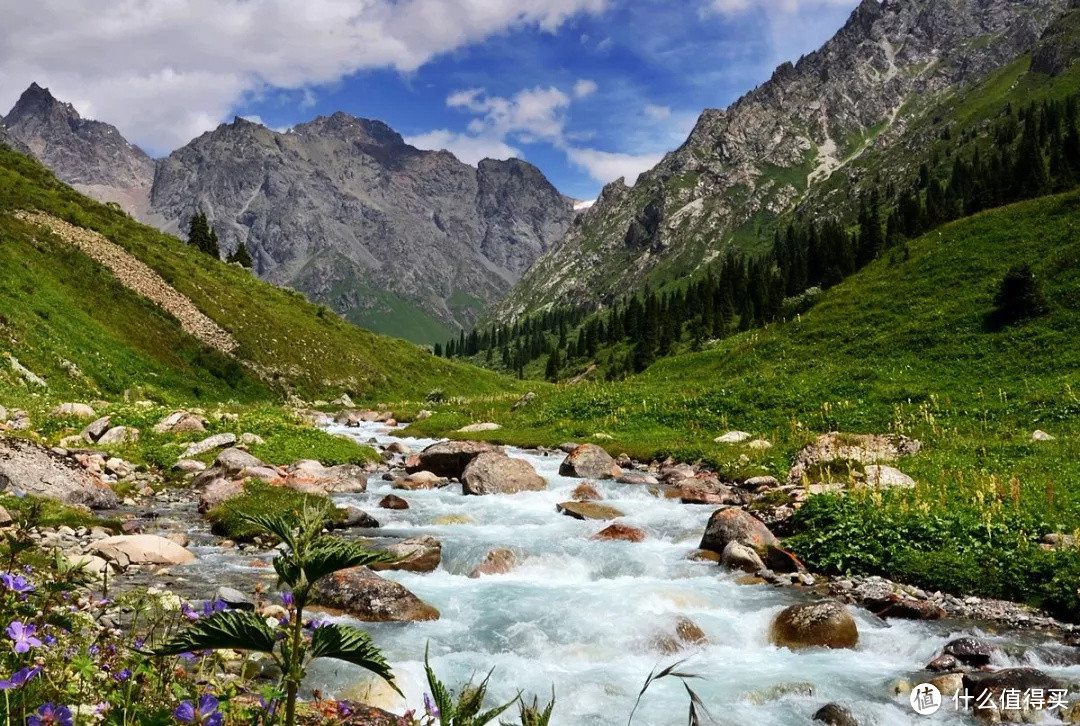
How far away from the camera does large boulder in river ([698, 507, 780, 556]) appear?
1530 cm

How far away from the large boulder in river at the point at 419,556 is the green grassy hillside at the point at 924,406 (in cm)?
863

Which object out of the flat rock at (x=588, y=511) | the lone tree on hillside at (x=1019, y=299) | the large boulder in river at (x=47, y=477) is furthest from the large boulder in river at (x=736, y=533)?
the lone tree on hillside at (x=1019, y=299)

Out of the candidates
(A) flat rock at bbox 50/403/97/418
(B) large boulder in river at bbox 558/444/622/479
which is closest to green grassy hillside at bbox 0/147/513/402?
(A) flat rock at bbox 50/403/97/418

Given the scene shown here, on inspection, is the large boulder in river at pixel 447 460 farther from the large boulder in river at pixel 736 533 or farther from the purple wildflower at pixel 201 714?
the purple wildflower at pixel 201 714

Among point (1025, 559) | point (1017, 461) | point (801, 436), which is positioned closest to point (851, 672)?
point (1025, 559)

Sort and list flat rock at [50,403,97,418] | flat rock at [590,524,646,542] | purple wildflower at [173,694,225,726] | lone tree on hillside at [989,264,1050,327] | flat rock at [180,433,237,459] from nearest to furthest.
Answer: purple wildflower at [173,694,225,726] → flat rock at [590,524,646,542] → flat rock at [180,433,237,459] → flat rock at [50,403,97,418] → lone tree on hillside at [989,264,1050,327]

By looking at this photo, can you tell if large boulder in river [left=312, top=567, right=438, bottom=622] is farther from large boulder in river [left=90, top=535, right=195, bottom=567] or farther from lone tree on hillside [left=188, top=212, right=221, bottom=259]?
lone tree on hillside [left=188, top=212, right=221, bottom=259]

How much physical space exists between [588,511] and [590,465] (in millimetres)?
5947

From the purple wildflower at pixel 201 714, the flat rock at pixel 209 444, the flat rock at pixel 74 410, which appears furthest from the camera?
the flat rock at pixel 74 410

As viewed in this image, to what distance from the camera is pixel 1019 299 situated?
106 ft

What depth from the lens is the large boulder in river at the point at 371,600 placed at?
36.6 ft

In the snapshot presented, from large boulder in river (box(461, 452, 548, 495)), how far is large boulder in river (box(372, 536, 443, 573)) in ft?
23.5

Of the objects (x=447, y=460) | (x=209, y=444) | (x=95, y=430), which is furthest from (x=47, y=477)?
(x=447, y=460)

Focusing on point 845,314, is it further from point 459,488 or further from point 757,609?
point 757,609
